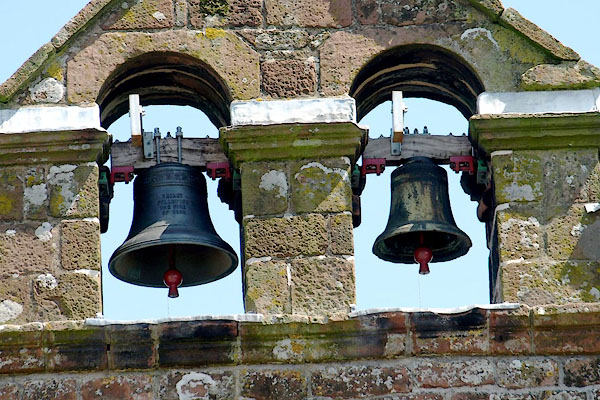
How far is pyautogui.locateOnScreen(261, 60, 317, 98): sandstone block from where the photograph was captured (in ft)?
47.0

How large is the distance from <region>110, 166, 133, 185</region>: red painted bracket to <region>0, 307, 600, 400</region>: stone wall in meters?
1.21

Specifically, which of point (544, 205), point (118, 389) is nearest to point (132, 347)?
point (118, 389)

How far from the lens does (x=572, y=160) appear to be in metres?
14.2

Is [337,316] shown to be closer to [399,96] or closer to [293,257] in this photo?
[293,257]

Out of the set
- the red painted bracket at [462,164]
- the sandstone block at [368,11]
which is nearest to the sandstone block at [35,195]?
the sandstone block at [368,11]

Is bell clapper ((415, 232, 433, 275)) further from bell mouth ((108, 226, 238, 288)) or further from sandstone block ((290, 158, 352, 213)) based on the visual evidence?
bell mouth ((108, 226, 238, 288))

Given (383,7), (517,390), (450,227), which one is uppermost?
(383,7)

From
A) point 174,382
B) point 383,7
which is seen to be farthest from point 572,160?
point 174,382

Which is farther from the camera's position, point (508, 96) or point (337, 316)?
point (508, 96)

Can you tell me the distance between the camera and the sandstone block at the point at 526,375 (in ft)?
43.9

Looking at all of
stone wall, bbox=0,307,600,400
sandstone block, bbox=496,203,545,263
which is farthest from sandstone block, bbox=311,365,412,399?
sandstone block, bbox=496,203,545,263

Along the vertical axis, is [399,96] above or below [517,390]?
above

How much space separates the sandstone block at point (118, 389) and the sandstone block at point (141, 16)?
2.08m

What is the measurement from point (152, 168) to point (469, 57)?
A: 1730 mm
